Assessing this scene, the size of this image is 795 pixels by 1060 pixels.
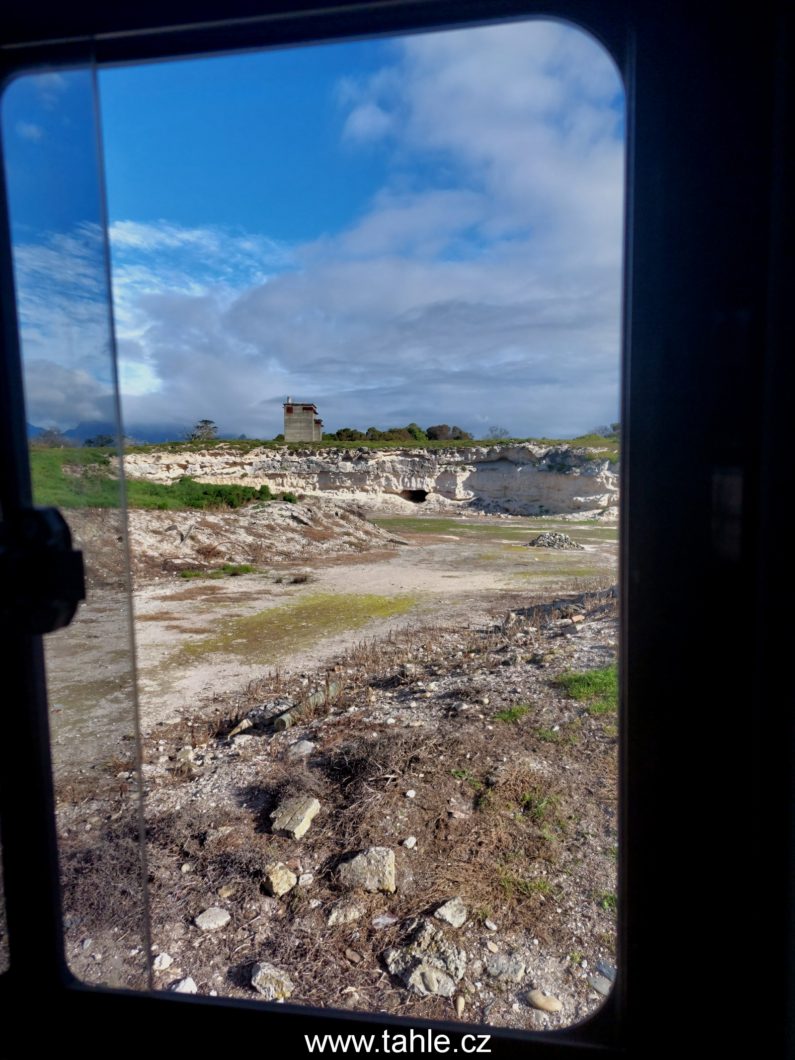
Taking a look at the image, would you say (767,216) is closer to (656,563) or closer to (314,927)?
(656,563)

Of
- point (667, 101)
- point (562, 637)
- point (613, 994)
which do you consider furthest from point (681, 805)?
point (562, 637)

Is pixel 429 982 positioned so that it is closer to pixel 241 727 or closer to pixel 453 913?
pixel 453 913

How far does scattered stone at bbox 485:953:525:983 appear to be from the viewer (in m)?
1.43

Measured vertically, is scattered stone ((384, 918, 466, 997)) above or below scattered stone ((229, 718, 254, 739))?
above

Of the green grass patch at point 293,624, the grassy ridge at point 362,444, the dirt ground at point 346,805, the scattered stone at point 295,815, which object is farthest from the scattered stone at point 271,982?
the grassy ridge at point 362,444

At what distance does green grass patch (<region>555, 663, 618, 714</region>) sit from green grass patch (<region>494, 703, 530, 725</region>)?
12.3 inches

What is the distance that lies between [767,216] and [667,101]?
171 mm

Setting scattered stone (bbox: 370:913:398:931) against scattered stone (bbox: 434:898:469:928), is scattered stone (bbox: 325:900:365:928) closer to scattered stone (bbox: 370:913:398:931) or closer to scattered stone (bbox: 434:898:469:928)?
scattered stone (bbox: 370:913:398:931)

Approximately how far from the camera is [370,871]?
182 cm

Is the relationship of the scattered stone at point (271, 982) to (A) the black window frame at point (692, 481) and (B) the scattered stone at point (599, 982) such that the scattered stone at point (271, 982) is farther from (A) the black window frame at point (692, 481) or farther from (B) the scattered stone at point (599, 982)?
(A) the black window frame at point (692, 481)

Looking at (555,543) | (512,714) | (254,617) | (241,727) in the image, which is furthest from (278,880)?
(555,543)

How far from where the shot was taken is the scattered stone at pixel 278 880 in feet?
5.84

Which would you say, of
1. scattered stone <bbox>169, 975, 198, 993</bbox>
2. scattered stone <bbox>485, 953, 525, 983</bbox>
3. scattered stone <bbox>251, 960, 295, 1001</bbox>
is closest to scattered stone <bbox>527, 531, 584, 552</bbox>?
scattered stone <bbox>485, 953, 525, 983</bbox>

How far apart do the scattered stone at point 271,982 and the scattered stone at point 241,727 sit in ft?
5.03
